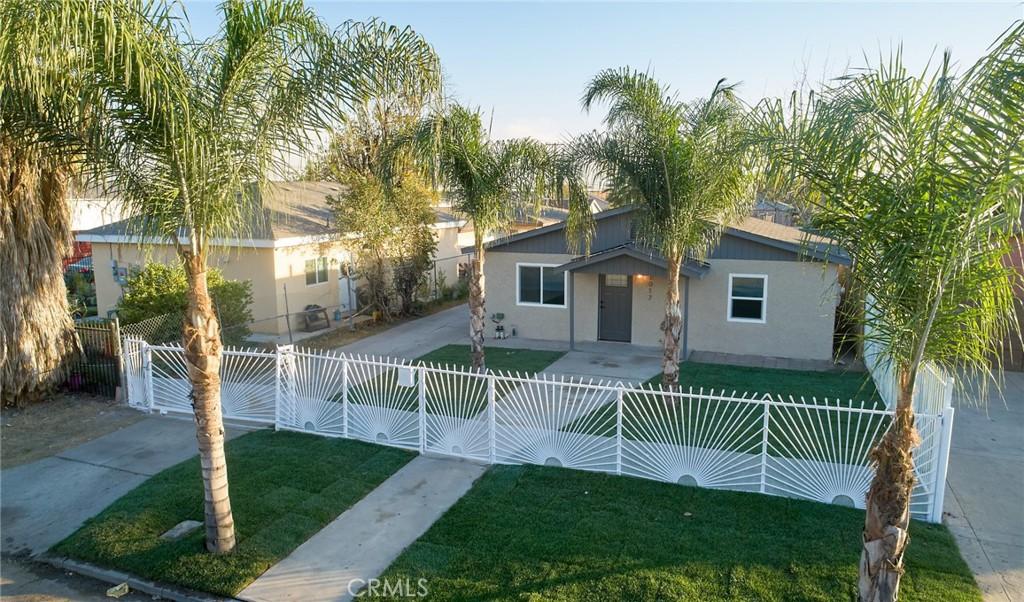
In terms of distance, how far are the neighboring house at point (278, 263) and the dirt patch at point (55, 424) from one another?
17.7 ft

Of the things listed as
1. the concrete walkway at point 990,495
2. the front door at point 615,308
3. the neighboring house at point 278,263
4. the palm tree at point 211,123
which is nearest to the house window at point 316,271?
the neighboring house at point 278,263

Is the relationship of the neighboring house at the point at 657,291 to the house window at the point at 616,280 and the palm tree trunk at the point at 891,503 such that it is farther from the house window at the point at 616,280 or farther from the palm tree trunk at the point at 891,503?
the palm tree trunk at the point at 891,503

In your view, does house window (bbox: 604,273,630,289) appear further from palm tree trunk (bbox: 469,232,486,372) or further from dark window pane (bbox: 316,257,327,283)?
dark window pane (bbox: 316,257,327,283)

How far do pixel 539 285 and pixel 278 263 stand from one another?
278 inches

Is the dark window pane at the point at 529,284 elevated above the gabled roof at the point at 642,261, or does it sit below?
below

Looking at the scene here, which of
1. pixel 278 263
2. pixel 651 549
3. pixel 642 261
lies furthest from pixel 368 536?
pixel 278 263

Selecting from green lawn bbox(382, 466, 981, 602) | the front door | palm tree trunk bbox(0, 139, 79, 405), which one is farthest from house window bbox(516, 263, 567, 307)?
palm tree trunk bbox(0, 139, 79, 405)

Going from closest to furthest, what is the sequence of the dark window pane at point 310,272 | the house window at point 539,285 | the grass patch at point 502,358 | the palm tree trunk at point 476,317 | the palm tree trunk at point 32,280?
the palm tree trunk at point 32,280 < the palm tree trunk at point 476,317 < the grass patch at point 502,358 < the house window at point 539,285 < the dark window pane at point 310,272

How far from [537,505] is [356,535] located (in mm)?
2030

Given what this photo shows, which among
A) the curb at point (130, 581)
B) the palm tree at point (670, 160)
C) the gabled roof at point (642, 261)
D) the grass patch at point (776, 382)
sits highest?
the palm tree at point (670, 160)

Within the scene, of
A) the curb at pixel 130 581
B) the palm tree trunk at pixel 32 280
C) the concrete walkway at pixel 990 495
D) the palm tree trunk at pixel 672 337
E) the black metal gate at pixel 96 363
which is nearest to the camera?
the curb at pixel 130 581

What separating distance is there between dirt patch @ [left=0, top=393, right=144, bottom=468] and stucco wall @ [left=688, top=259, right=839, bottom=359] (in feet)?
39.8

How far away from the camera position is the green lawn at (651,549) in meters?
6.00

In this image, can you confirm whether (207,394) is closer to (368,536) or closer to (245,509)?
(245,509)
